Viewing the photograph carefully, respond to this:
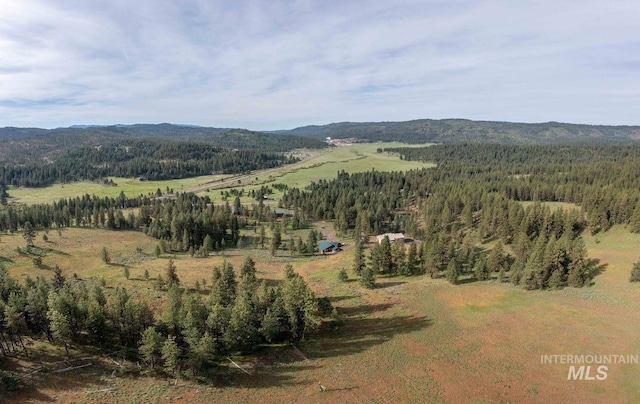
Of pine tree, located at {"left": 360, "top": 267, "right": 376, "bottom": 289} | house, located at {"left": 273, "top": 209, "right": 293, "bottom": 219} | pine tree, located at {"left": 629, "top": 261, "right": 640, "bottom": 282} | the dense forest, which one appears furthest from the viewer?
house, located at {"left": 273, "top": 209, "right": 293, "bottom": 219}

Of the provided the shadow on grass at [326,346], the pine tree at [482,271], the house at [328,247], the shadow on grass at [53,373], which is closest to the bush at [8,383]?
the shadow on grass at [53,373]

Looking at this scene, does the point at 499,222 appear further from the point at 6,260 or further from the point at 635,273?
the point at 6,260

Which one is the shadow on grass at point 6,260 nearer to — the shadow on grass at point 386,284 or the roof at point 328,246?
the roof at point 328,246

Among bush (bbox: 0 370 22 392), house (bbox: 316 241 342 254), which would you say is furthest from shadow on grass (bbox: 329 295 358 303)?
bush (bbox: 0 370 22 392)

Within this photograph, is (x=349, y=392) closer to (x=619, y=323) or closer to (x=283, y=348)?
(x=283, y=348)

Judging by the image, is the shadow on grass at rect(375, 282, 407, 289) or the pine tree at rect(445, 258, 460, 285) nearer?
the pine tree at rect(445, 258, 460, 285)

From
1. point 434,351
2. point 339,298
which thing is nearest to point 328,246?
point 339,298

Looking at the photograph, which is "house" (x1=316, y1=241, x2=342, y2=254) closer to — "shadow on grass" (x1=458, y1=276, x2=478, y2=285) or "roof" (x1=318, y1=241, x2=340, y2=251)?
"roof" (x1=318, y1=241, x2=340, y2=251)

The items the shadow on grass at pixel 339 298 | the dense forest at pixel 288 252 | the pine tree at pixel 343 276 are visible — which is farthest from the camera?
the pine tree at pixel 343 276

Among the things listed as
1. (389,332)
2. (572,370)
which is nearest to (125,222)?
(389,332)
